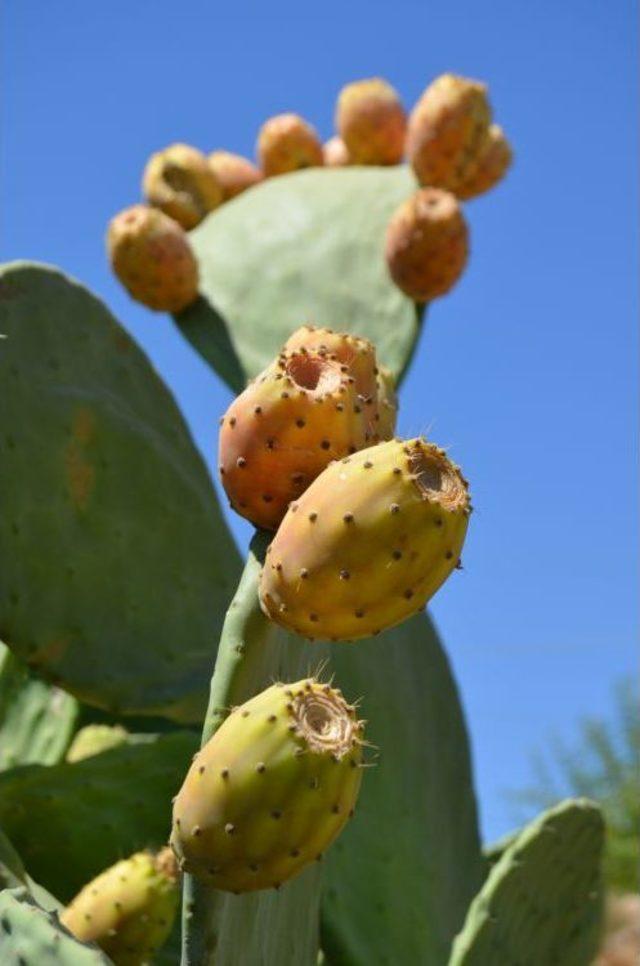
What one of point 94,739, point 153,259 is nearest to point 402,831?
point 94,739

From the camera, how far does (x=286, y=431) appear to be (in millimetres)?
1509

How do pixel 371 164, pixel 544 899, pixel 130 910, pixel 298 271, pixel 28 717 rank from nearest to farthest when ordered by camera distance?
pixel 130 910
pixel 544 899
pixel 28 717
pixel 298 271
pixel 371 164

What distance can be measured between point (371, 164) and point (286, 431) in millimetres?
2301

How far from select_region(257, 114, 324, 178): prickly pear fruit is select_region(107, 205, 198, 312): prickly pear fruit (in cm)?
53

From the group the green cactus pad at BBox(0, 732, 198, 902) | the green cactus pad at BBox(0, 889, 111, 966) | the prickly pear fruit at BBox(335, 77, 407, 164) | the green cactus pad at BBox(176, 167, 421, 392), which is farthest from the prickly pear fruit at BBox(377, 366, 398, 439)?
the prickly pear fruit at BBox(335, 77, 407, 164)

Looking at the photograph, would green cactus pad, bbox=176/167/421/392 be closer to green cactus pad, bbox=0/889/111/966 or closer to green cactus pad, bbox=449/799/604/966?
green cactus pad, bbox=449/799/604/966

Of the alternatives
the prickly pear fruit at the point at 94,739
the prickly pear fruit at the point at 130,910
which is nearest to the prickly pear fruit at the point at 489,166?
the prickly pear fruit at the point at 94,739

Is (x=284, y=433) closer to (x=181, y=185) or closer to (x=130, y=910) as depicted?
(x=130, y=910)

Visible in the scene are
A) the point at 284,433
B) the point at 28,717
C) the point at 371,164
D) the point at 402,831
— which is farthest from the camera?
the point at 371,164

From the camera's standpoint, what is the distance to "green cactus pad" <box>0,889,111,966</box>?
1.38 metres

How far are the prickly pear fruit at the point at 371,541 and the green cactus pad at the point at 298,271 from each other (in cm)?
174

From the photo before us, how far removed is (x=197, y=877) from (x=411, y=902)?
1.06 metres

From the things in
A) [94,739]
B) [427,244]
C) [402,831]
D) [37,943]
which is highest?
[427,244]

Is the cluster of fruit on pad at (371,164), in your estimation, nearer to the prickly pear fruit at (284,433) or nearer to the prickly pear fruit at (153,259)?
the prickly pear fruit at (153,259)
